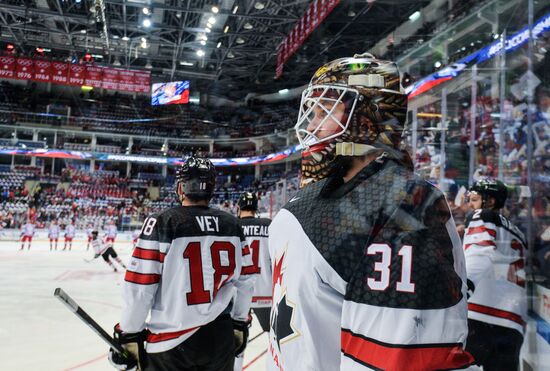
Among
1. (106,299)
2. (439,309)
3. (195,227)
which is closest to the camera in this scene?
(439,309)

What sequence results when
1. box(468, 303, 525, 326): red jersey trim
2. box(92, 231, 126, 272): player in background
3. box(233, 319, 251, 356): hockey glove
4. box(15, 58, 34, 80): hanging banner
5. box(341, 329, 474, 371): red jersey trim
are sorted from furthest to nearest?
box(15, 58, 34, 80): hanging banner → box(92, 231, 126, 272): player in background → box(233, 319, 251, 356): hockey glove → box(468, 303, 525, 326): red jersey trim → box(341, 329, 474, 371): red jersey trim

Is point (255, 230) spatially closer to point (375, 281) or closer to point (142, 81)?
point (375, 281)

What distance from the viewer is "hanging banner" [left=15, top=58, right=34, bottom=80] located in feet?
42.2

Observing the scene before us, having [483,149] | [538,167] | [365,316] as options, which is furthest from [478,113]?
[365,316]

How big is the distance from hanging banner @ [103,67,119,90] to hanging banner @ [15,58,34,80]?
2.16 meters

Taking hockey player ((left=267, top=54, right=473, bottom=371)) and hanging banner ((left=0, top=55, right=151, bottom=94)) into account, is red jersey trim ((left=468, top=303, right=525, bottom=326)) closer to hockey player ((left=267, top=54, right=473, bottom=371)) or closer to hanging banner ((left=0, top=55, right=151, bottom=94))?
hockey player ((left=267, top=54, right=473, bottom=371))

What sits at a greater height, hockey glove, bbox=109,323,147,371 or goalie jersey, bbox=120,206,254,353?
goalie jersey, bbox=120,206,254,353

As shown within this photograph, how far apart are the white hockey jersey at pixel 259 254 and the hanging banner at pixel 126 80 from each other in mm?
11072

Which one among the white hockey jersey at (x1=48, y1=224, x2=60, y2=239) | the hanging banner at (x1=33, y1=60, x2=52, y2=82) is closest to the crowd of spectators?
the hanging banner at (x1=33, y1=60, x2=52, y2=82)

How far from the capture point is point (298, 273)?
747 mm

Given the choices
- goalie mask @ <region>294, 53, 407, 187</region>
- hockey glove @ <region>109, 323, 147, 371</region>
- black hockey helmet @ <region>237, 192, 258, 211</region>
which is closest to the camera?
goalie mask @ <region>294, 53, 407, 187</region>

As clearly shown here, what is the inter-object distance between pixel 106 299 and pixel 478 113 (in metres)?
5.04

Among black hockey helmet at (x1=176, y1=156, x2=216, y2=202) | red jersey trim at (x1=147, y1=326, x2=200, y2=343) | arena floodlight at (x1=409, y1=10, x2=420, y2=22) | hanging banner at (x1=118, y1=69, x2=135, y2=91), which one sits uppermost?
hanging banner at (x1=118, y1=69, x2=135, y2=91)

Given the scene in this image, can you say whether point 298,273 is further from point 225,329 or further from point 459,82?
point 225,329
